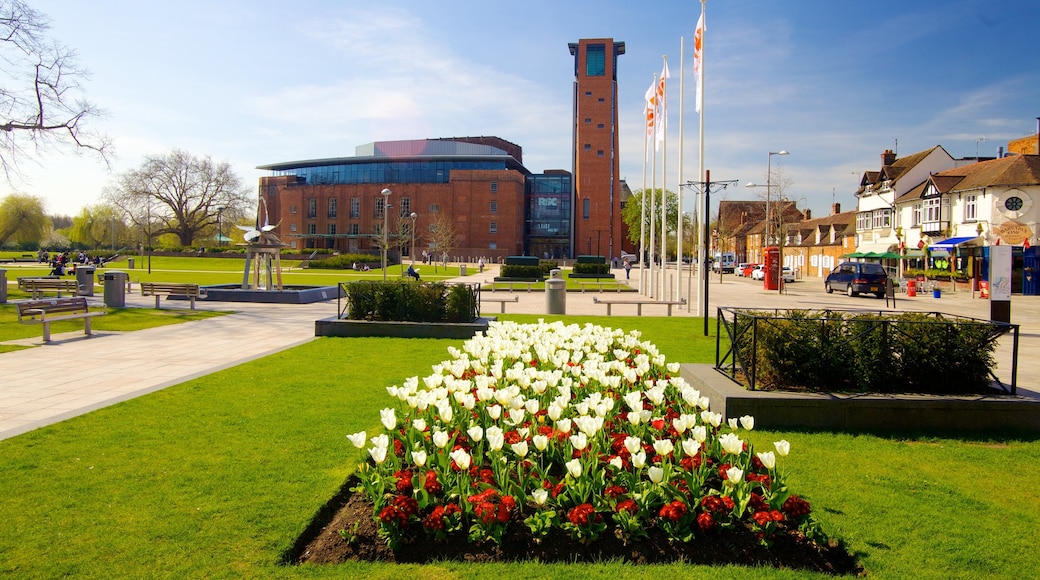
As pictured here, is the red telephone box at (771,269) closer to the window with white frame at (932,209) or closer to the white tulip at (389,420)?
the window with white frame at (932,209)

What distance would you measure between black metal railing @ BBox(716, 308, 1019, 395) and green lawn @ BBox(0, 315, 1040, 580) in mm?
907

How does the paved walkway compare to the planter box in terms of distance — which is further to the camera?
the paved walkway

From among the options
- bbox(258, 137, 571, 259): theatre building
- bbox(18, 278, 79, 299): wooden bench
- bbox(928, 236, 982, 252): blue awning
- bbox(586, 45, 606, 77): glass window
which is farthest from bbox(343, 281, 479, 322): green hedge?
bbox(586, 45, 606, 77): glass window

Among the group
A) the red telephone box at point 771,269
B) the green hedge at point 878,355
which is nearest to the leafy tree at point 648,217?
the red telephone box at point 771,269

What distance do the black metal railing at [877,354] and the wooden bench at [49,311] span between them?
1414cm

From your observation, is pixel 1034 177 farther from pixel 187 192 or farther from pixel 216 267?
pixel 187 192

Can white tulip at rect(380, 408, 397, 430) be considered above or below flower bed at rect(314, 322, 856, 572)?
above

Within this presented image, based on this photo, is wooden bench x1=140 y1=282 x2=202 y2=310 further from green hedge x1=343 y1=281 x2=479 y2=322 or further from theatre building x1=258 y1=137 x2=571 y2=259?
theatre building x1=258 y1=137 x2=571 y2=259

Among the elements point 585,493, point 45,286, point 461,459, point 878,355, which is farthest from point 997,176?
point 45,286

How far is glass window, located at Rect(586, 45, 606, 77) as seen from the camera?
302 feet

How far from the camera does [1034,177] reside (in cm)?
4428

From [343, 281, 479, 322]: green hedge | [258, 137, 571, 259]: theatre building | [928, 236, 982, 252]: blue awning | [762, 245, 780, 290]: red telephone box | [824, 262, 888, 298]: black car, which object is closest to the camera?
[343, 281, 479, 322]: green hedge

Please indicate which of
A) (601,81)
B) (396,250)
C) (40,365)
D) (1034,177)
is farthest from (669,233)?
(40,365)

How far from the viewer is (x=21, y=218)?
91.2m
